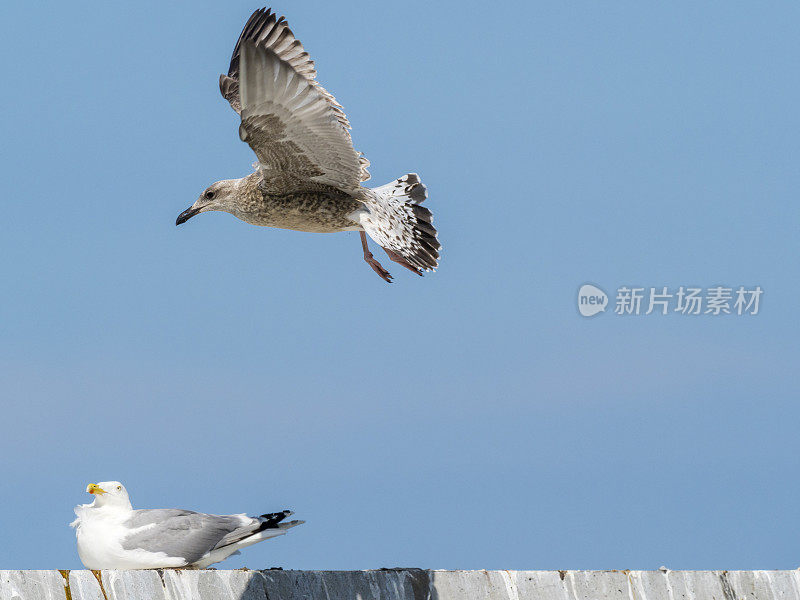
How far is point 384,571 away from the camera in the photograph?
17.5 ft

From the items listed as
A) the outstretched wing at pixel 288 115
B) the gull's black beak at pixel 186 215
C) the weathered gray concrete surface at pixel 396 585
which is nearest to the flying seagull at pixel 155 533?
the weathered gray concrete surface at pixel 396 585

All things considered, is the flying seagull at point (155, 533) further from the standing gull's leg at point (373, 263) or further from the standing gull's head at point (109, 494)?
the standing gull's leg at point (373, 263)

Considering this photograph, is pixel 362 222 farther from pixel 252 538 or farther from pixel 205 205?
pixel 252 538

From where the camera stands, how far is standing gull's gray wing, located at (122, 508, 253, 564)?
19.6ft

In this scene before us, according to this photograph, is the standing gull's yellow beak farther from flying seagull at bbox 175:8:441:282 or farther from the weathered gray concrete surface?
flying seagull at bbox 175:8:441:282

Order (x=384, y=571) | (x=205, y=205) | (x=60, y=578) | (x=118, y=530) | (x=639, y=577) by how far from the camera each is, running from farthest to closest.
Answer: (x=205, y=205), (x=118, y=530), (x=639, y=577), (x=384, y=571), (x=60, y=578)

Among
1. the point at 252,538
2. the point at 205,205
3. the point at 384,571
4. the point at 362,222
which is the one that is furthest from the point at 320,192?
the point at 384,571

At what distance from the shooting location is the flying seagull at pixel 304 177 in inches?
282

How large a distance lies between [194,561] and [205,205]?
4170 millimetres

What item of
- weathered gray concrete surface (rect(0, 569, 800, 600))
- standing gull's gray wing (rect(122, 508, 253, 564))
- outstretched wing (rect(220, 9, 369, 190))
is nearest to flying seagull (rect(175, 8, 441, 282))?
outstretched wing (rect(220, 9, 369, 190))

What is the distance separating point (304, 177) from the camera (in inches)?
318

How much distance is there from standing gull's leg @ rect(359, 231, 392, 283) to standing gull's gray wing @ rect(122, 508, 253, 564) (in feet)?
9.14

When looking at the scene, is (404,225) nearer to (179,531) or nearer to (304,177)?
(304,177)

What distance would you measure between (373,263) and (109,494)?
315 centimetres
